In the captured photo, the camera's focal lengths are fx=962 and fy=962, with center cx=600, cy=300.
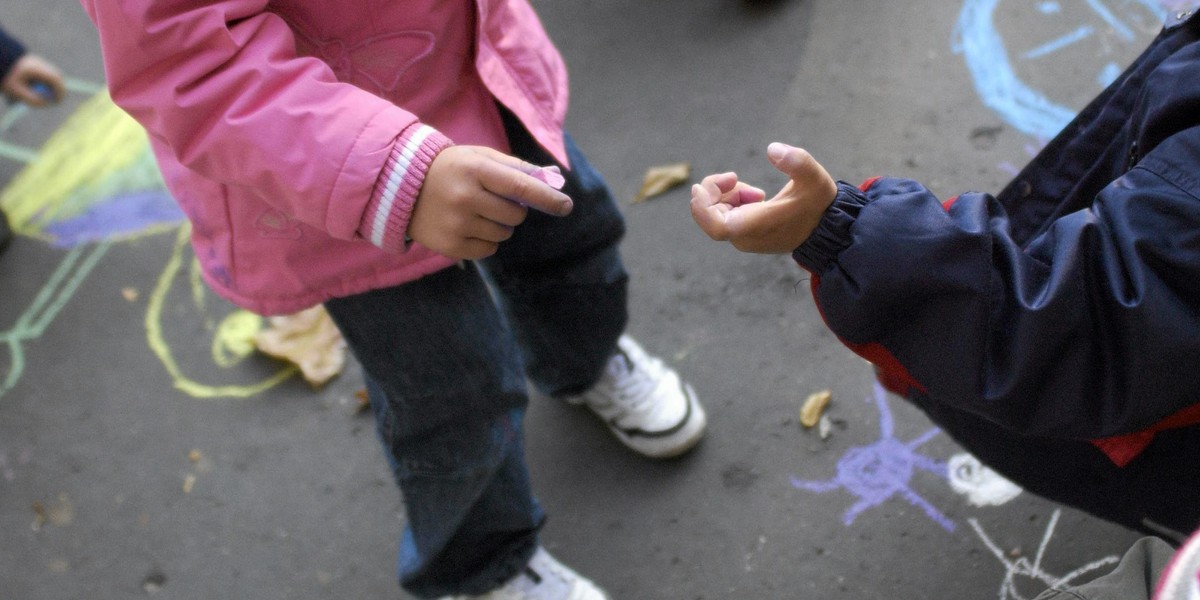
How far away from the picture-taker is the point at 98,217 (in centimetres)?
230

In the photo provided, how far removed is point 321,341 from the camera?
6.25 ft

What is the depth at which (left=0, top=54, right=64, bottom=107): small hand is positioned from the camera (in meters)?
2.07

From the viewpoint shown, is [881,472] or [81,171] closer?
[881,472]

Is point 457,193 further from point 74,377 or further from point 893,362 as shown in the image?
point 74,377

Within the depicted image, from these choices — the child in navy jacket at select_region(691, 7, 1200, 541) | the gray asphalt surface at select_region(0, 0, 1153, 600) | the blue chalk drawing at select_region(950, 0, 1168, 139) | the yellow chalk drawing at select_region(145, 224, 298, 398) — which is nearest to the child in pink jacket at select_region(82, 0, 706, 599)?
the gray asphalt surface at select_region(0, 0, 1153, 600)

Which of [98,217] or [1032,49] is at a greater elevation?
[1032,49]

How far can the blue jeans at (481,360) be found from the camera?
1193 millimetres

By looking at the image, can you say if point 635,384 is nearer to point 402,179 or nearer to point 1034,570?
point 1034,570

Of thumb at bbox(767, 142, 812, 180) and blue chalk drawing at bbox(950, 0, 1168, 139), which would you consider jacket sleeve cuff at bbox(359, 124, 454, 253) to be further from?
blue chalk drawing at bbox(950, 0, 1168, 139)

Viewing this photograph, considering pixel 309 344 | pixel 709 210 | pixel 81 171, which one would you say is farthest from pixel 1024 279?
pixel 81 171

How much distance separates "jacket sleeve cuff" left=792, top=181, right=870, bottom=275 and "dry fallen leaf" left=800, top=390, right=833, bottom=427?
0.75m

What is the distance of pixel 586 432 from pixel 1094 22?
1.44 meters

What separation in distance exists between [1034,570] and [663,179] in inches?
41.7

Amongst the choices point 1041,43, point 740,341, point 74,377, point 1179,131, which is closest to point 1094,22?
point 1041,43
